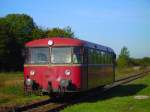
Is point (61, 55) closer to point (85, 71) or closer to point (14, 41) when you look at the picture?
point (85, 71)

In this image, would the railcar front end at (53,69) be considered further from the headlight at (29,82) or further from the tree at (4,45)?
the tree at (4,45)

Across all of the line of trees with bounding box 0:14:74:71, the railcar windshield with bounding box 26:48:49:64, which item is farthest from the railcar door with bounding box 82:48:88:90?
the line of trees with bounding box 0:14:74:71

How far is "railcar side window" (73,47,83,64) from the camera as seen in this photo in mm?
18828

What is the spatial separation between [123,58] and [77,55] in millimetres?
76786

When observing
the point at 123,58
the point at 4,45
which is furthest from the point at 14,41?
the point at 123,58

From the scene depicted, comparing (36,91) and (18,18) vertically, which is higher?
(18,18)

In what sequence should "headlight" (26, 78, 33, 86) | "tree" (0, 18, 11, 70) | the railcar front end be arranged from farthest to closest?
"tree" (0, 18, 11, 70) → "headlight" (26, 78, 33, 86) → the railcar front end

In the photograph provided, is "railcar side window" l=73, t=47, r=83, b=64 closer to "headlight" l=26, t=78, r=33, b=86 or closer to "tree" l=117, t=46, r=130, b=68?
"headlight" l=26, t=78, r=33, b=86

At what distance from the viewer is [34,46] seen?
19.6 meters

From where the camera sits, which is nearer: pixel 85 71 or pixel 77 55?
pixel 77 55

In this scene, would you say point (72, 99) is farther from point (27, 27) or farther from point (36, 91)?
point (27, 27)

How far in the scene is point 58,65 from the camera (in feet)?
62.1

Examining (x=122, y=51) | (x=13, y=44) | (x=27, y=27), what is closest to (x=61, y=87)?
(x=13, y=44)

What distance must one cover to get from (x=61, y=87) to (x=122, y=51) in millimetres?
80497
